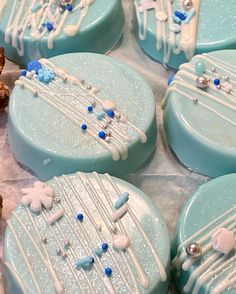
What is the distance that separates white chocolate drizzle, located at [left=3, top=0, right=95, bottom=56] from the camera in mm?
1644

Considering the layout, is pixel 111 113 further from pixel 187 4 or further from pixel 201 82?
pixel 187 4

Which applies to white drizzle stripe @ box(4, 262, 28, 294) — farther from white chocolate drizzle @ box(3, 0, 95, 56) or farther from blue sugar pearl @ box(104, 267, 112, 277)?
white chocolate drizzle @ box(3, 0, 95, 56)

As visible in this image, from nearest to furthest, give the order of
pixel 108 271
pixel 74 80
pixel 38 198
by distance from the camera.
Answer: pixel 108 271 < pixel 38 198 < pixel 74 80

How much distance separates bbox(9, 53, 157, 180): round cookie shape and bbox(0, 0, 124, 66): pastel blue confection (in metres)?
0.08

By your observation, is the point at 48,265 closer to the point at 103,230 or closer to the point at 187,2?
the point at 103,230

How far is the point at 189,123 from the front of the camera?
4.84ft

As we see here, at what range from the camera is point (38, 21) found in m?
1.67

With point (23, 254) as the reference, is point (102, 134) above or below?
above

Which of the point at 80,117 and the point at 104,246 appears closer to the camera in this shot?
the point at 104,246

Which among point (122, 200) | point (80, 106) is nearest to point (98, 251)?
point (122, 200)

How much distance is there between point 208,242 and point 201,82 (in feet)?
1.47

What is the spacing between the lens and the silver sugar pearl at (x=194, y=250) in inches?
48.9

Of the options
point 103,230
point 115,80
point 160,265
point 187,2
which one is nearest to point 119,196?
point 103,230

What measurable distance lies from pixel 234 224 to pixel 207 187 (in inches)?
4.5
